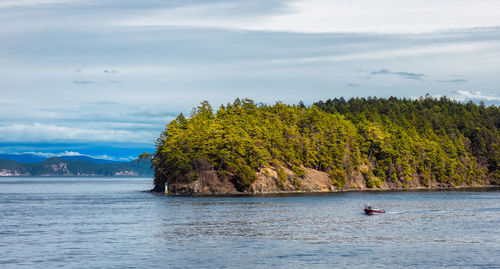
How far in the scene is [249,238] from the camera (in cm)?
6844

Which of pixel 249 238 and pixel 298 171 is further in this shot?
pixel 298 171

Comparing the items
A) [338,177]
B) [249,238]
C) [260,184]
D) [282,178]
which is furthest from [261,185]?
[249,238]

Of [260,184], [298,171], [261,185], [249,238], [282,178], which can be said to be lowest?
[249,238]

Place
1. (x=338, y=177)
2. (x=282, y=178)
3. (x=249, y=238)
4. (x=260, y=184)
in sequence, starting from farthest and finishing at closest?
(x=338, y=177), (x=282, y=178), (x=260, y=184), (x=249, y=238)

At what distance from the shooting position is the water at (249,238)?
177 ft

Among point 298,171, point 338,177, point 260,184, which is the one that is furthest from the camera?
point 338,177

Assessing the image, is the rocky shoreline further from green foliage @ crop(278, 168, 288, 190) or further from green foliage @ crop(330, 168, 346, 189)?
green foliage @ crop(330, 168, 346, 189)

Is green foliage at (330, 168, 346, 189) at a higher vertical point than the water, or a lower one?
higher

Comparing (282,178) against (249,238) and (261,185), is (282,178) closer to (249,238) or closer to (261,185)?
(261,185)

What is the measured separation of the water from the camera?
177 feet

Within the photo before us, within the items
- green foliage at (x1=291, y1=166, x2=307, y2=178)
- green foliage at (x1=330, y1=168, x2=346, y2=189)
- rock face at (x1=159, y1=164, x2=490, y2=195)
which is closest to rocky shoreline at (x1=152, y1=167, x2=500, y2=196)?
rock face at (x1=159, y1=164, x2=490, y2=195)

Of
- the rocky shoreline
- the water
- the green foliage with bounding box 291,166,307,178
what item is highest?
the green foliage with bounding box 291,166,307,178

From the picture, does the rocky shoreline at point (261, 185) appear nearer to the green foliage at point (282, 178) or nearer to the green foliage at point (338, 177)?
the green foliage at point (282, 178)

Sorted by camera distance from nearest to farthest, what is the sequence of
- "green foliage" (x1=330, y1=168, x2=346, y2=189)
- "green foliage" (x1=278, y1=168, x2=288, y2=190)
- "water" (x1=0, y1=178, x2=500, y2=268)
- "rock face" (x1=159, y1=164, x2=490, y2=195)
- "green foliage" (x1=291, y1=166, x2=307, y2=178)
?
1. "water" (x1=0, y1=178, x2=500, y2=268)
2. "rock face" (x1=159, y1=164, x2=490, y2=195)
3. "green foliage" (x1=278, y1=168, x2=288, y2=190)
4. "green foliage" (x1=291, y1=166, x2=307, y2=178)
5. "green foliage" (x1=330, y1=168, x2=346, y2=189)
